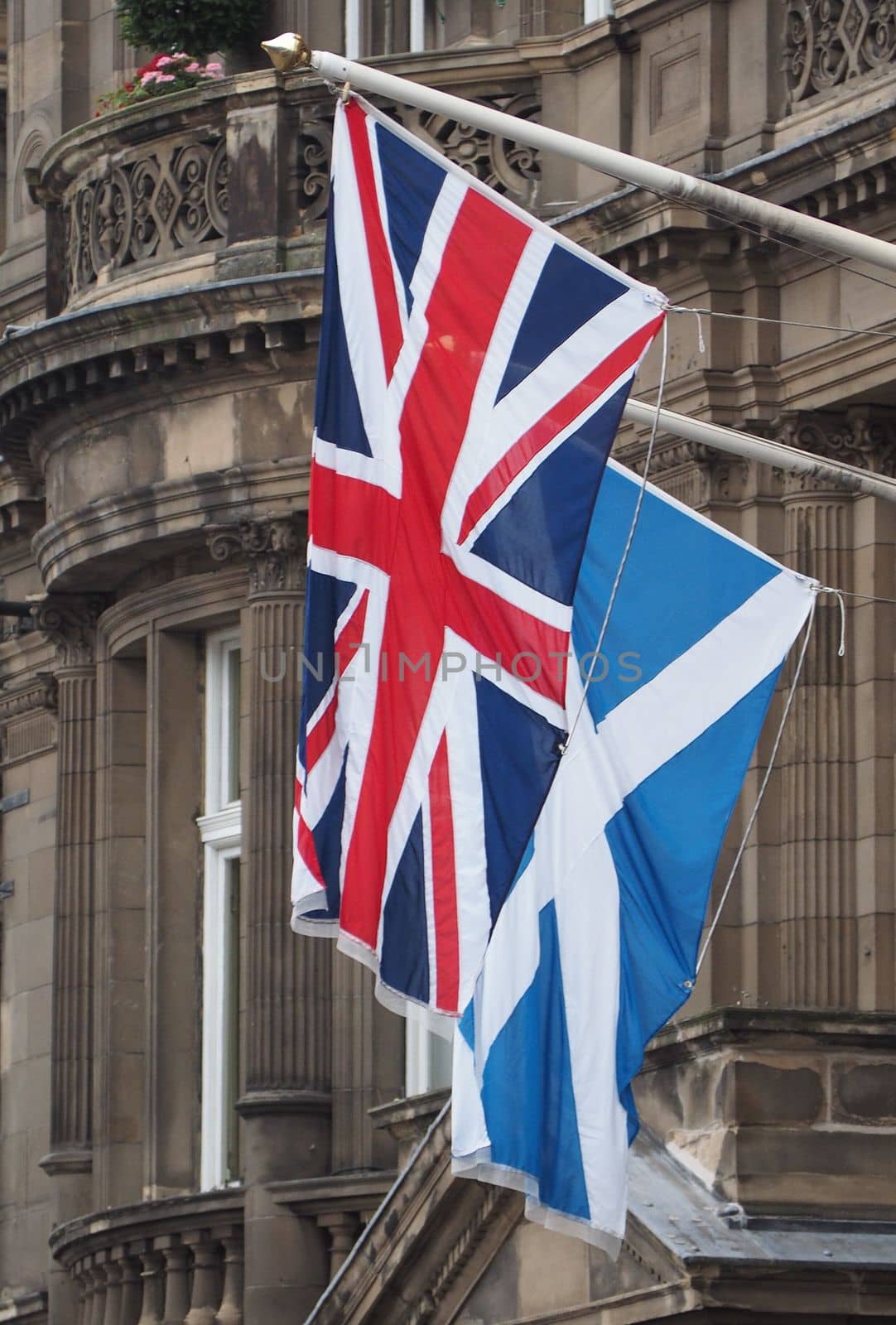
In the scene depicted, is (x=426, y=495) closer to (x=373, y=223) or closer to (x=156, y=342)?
(x=373, y=223)

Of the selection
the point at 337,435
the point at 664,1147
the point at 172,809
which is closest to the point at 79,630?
the point at 172,809

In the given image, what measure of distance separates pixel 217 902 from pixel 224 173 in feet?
17.1

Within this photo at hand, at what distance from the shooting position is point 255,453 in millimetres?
26094

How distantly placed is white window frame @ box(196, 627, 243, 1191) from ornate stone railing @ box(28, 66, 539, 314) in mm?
2788

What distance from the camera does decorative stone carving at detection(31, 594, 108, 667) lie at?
28.5m

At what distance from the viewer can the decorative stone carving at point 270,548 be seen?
85.5 feet

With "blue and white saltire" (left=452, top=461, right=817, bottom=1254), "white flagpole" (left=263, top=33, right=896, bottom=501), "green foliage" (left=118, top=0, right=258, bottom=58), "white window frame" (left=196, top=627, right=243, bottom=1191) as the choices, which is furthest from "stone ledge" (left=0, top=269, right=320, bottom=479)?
"white flagpole" (left=263, top=33, right=896, bottom=501)

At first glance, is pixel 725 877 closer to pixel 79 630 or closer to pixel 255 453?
pixel 255 453

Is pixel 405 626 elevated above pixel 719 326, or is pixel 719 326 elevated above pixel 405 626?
pixel 719 326

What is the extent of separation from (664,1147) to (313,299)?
7.82 m

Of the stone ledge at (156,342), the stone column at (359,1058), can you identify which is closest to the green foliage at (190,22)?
the stone ledge at (156,342)

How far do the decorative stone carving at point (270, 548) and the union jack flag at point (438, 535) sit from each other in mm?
9099

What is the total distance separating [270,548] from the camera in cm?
2612

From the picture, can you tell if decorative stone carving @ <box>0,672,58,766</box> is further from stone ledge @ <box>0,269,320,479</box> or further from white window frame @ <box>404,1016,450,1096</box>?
white window frame @ <box>404,1016,450,1096</box>
